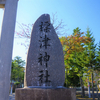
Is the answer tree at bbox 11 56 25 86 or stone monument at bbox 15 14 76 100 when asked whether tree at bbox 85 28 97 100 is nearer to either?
stone monument at bbox 15 14 76 100

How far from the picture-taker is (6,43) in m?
5.48

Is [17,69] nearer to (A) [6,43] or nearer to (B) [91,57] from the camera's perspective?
(B) [91,57]

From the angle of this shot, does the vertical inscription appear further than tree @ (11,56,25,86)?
No

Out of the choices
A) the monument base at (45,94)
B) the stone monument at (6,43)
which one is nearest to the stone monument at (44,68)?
the monument base at (45,94)

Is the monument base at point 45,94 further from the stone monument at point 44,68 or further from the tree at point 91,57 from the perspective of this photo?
the tree at point 91,57

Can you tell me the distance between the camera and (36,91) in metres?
2.82

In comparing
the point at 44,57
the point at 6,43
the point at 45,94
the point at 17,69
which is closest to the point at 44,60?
the point at 44,57

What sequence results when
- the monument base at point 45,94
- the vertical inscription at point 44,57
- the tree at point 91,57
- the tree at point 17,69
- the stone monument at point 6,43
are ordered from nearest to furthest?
the monument base at point 45,94 < the vertical inscription at point 44,57 < the stone monument at point 6,43 < the tree at point 91,57 < the tree at point 17,69

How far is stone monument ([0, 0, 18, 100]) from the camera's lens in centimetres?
509

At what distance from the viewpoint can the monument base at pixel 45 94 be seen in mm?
2781

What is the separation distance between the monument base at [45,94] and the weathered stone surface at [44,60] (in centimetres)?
44

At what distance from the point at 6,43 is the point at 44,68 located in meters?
3.04

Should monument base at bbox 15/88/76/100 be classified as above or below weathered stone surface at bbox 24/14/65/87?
below

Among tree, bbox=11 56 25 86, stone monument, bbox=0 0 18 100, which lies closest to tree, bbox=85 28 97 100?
stone monument, bbox=0 0 18 100
